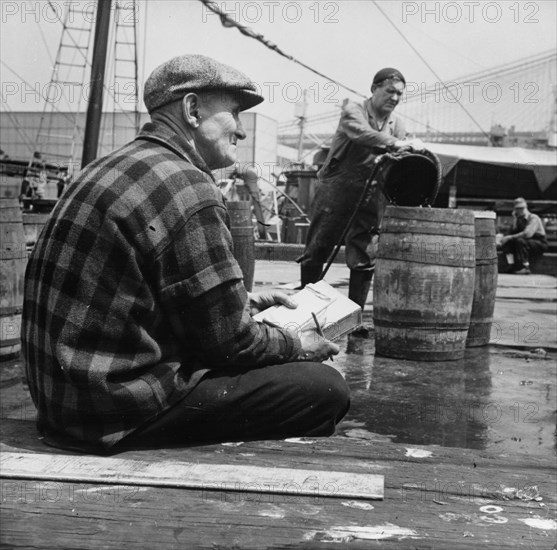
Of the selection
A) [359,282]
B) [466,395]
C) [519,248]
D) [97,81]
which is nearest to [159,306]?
[466,395]

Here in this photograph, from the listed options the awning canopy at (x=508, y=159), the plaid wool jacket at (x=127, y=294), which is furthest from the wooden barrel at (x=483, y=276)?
the awning canopy at (x=508, y=159)

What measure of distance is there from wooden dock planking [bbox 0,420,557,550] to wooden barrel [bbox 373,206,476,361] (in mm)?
2896

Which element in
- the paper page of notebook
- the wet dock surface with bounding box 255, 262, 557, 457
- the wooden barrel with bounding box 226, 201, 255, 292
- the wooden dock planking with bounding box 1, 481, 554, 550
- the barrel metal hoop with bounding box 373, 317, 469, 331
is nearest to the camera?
the wooden dock planking with bounding box 1, 481, 554, 550

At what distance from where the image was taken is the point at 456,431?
12.8 feet

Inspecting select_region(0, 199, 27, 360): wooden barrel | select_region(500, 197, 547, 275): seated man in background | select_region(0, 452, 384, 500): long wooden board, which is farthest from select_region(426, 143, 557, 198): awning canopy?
select_region(0, 452, 384, 500): long wooden board

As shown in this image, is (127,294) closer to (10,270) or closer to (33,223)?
(10,270)

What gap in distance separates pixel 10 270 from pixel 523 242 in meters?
11.3

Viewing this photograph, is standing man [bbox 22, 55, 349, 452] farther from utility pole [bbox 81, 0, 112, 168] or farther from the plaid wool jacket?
utility pole [bbox 81, 0, 112, 168]

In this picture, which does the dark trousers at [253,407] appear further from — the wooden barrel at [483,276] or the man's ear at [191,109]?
the wooden barrel at [483,276]

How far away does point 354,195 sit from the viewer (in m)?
6.49

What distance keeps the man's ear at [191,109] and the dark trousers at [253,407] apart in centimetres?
80

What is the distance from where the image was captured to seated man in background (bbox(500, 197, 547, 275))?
14.6 m

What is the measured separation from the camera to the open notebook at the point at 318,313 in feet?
9.14

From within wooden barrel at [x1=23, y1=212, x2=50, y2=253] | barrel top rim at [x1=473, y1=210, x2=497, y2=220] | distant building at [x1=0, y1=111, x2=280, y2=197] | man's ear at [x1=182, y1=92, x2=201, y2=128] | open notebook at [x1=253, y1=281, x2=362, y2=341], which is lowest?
open notebook at [x1=253, y1=281, x2=362, y2=341]
